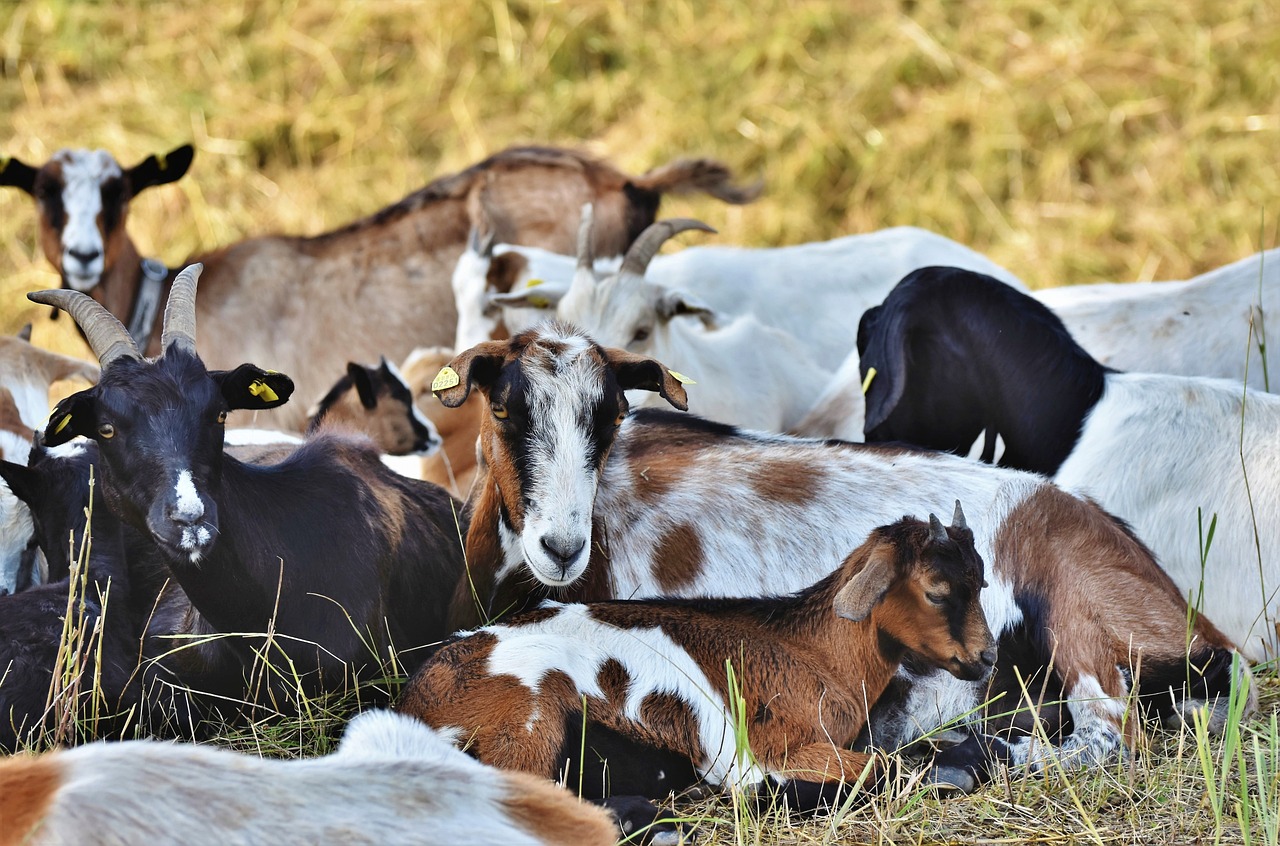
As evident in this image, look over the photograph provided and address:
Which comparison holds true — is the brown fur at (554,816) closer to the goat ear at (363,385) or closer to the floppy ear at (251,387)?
Answer: the floppy ear at (251,387)

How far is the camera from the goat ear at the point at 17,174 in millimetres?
6391

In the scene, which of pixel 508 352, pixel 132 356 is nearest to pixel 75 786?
pixel 132 356

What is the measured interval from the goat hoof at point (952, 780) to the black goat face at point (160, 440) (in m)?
1.87

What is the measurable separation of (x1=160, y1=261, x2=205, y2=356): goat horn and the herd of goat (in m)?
0.01

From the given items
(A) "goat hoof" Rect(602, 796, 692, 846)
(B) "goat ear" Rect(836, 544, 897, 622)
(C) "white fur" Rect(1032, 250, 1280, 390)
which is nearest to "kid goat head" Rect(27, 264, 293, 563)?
(A) "goat hoof" Rect(602, 796, 692, 846)

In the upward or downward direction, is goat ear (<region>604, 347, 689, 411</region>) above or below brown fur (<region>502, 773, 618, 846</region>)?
above

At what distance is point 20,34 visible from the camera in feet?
36.6

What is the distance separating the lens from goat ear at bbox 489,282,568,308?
5887 mm

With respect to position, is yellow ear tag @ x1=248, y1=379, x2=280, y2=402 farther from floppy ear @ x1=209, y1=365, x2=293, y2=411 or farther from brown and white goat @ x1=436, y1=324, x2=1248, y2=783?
brown and white goat @ x1=436, y1=324, x2=1248, y2=783

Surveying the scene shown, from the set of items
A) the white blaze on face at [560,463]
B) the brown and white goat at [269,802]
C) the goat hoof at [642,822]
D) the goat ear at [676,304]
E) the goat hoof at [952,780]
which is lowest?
the goat hoof at [952,780]

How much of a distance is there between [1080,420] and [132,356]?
2999 mm

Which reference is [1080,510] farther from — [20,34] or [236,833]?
[20,34]

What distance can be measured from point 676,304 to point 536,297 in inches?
22.8

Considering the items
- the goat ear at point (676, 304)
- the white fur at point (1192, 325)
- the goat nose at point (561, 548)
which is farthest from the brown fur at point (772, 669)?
the white fur at point (1192, 325)
